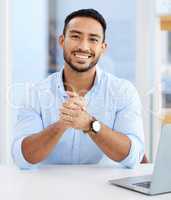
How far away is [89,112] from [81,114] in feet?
0.83

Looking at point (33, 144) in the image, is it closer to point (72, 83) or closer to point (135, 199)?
point (72, 83)

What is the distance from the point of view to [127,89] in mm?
2104

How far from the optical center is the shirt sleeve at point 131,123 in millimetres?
1870

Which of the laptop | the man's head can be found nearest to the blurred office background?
the man's head

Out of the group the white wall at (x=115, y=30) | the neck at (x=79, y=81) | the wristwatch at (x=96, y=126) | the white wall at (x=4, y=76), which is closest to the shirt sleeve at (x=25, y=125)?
the neck at (x=79, y=81)

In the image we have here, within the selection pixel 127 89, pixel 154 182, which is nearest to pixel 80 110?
pixel 127 89

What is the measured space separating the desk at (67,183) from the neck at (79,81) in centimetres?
43

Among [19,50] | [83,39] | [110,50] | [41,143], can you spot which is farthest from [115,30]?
[41,143]

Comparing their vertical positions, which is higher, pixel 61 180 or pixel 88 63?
pixel 88 63

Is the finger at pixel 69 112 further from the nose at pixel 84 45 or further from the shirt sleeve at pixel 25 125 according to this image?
the nose at pixel 84 45

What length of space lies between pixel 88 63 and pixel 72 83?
0.13 meters

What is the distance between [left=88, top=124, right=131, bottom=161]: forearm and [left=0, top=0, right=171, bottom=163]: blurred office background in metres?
1.39

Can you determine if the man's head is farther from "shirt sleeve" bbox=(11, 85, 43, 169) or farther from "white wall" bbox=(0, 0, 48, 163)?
"white wall" bbox=(0, 0, 48, 163)

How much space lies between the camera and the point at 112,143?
1816 millimetres
